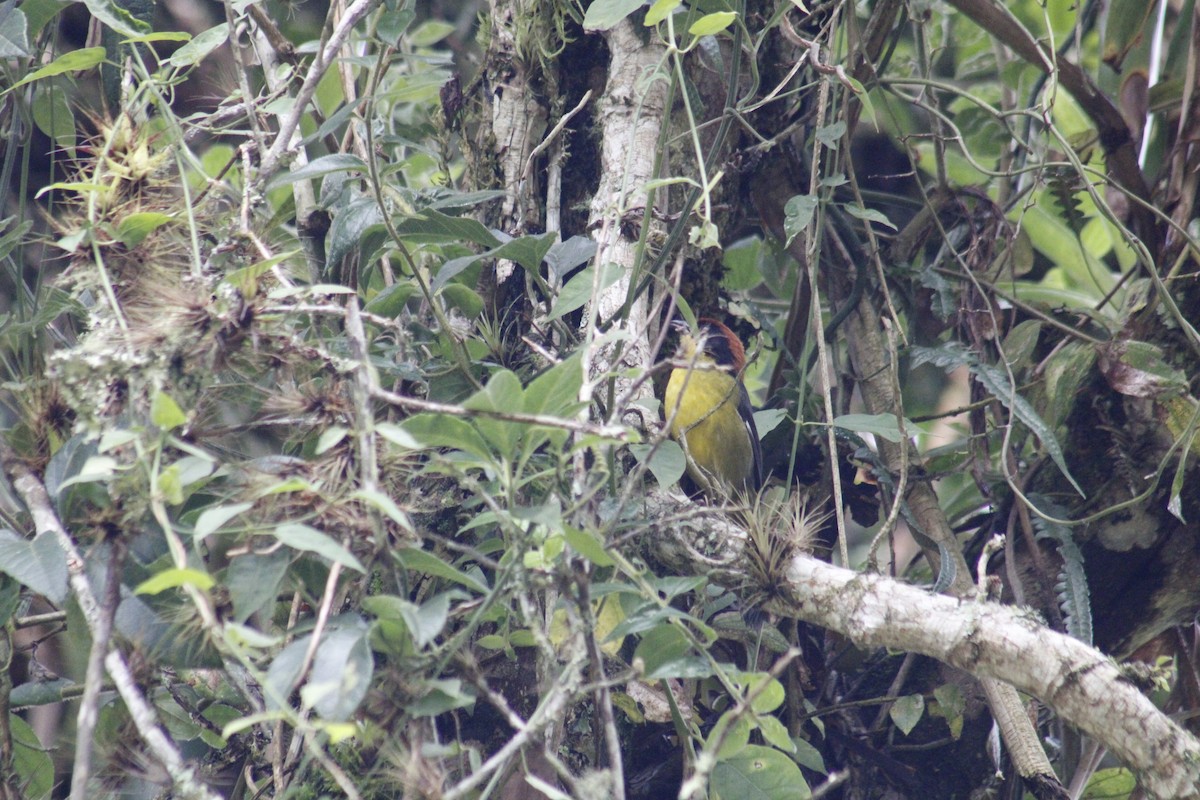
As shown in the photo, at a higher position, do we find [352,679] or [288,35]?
[288,35]

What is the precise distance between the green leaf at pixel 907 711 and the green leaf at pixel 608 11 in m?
1.68

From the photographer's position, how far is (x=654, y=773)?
225 cm

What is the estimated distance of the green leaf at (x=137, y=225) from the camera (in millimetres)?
1582

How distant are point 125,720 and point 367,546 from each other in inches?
30.3

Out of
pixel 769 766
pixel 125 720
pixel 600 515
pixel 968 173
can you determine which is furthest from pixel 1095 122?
pixel 125 720

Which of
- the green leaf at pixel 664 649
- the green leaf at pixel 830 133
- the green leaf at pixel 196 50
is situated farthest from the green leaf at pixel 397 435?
the green leaf at pixel 830 133

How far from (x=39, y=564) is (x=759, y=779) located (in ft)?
4.02

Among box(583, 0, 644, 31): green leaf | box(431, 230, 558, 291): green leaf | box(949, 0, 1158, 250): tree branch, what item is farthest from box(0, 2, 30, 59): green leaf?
box(949, 0, 1158, 250): tree branch

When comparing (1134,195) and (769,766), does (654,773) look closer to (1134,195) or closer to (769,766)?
(769,766)

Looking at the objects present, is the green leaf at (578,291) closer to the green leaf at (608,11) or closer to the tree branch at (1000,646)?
the green leaf at (608,11)

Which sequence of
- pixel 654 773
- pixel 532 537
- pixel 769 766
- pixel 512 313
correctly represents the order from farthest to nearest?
pixel 512 313
pixel 654 773
pixel 769 766
pixel 532 537

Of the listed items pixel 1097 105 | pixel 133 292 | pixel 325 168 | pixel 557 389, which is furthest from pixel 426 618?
pixel 1097 105

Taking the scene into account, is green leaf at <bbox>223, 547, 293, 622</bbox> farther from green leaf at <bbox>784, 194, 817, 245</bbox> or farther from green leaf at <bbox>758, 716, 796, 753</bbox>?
green leaf at <bbox>784, 194, 817, 245</bbox>

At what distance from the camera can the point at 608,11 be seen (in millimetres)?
1797
